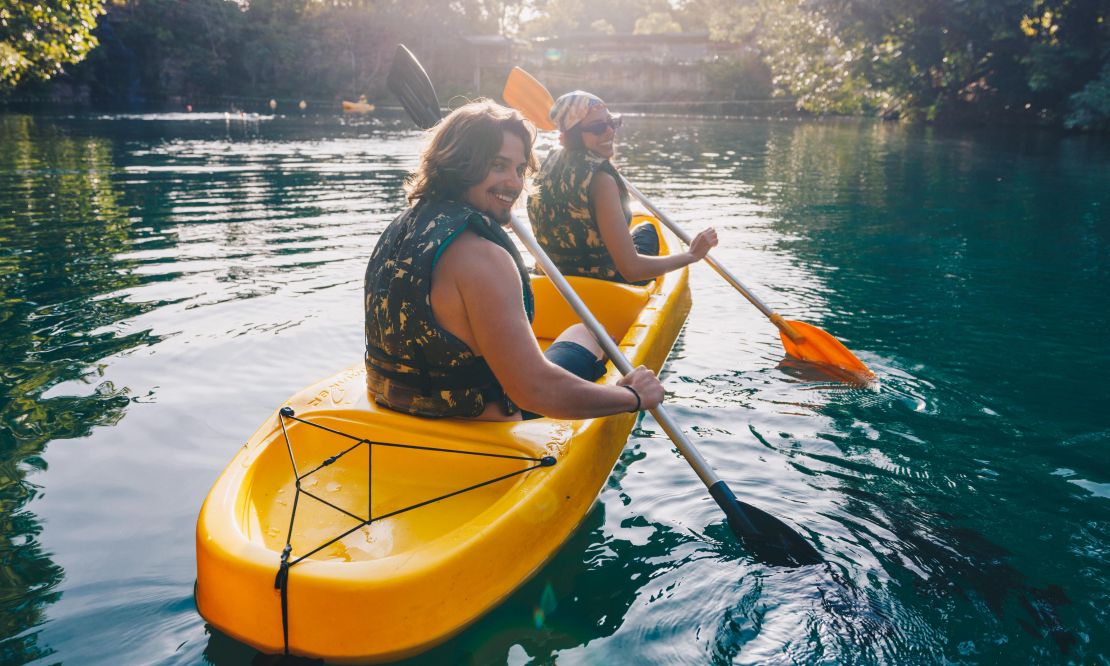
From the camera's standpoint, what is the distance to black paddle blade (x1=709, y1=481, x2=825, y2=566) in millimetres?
2838

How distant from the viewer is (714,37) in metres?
44.5

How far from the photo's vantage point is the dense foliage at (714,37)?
A: 20.7 metres

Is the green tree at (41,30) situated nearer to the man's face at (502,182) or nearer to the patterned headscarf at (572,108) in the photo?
the patterned headscarf at (572,108)

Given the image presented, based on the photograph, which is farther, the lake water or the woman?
the woman

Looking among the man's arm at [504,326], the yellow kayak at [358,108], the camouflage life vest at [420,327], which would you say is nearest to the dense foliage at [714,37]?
the yellow kayak at [358,108]

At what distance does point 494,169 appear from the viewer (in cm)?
248

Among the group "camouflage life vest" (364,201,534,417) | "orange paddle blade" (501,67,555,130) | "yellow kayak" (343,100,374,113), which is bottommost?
"camouflage life vest" (364,201,534,417)

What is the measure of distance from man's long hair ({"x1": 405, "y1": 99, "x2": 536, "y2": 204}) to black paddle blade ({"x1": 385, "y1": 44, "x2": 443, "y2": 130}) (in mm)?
1463

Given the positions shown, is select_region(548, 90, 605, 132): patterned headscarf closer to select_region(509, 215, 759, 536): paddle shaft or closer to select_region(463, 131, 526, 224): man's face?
select_region(509, 215, 759, 536): paddle shaft

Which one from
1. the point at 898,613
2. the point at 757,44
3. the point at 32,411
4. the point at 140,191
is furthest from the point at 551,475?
the point at 757,44

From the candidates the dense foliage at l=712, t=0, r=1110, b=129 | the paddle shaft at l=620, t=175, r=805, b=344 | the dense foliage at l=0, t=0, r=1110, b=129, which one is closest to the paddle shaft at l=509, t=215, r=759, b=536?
the paddle shaft at l=620, t=175, r=805, b=344

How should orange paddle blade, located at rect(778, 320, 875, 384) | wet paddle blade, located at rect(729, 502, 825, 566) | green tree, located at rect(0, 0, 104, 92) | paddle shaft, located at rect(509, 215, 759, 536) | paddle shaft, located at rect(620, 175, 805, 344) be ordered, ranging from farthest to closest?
green tree, located at rect(0, 0, 104, 92) < paddle shaft, located at rect(620, 175, 805, 344) < orange paddle blade, located at rect(778, 320, 875, 384) < paddle shaft, located at rect(509, 215, 759, 536) < wet paddle blade, located at rect(729, 502, 825, 566)

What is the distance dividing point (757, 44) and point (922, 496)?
142 ft

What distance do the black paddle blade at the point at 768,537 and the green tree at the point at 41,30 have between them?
49.2 feet
